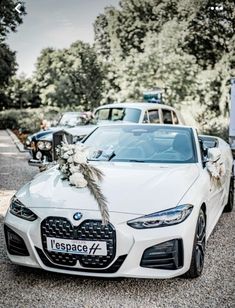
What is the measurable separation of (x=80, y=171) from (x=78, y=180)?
0.18m

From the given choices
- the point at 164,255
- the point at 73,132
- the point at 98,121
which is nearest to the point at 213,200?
the point at 164,255

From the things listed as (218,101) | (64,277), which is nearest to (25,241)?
(64,277)

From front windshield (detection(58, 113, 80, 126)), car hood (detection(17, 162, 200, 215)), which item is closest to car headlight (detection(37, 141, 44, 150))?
front windshield (detection(58, 113, 80, 126))

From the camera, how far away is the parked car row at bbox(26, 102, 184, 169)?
923cm

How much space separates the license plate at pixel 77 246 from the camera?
3559mm

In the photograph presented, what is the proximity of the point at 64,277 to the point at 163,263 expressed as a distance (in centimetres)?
97

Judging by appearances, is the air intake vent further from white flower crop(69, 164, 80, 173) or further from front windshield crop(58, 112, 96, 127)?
front windshield crop(58, 112, 96, 127)

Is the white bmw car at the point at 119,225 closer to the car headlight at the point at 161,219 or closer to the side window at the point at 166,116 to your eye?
the car headlight at the point at 161,219

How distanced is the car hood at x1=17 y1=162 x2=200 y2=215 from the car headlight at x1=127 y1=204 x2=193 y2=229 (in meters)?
0.05

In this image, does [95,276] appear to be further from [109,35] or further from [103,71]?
[109,35]

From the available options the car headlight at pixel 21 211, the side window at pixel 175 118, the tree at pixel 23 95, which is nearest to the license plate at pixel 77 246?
the car headlight at pixel 21 211

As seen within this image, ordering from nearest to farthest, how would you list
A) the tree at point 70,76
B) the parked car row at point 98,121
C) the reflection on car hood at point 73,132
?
the parked car row at point 98,121 → the reflection on car hood at point 73,132 → the tree at point 70,76

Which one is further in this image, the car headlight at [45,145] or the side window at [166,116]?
the side window at [166,116]

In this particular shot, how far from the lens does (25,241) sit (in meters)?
3.78
